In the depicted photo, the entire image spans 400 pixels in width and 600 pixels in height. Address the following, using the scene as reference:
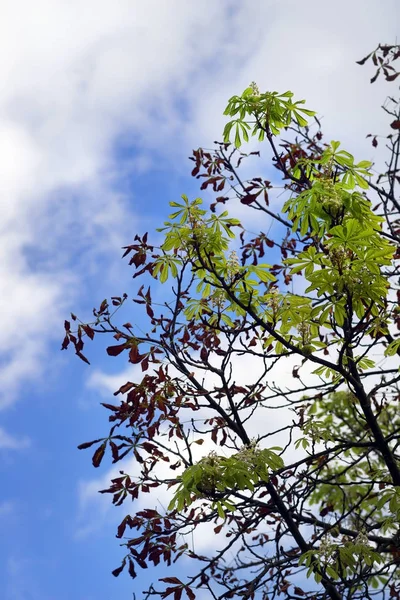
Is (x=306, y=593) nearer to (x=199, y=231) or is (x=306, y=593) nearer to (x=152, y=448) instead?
(x=152, y=448)

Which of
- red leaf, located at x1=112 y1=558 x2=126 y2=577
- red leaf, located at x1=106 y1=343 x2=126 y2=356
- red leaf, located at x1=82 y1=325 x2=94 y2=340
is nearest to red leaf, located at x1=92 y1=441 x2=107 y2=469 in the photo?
red leaf, located at x1=106 y1=343 x2=126 y2=356

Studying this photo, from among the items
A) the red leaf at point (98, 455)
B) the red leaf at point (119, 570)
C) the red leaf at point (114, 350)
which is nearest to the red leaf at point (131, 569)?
the red leaf at point (119, 570)

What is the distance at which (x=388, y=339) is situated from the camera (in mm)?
5660

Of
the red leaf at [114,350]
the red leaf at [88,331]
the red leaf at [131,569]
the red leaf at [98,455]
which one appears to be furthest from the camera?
the red leaf at [131,569]

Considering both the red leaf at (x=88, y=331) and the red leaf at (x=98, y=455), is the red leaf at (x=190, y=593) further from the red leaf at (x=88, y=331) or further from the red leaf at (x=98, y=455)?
the red leaf at (x=88, y=331)

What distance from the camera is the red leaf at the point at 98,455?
4238 millimetres

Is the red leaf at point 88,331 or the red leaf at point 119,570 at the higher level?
the red leaf at point 88,331

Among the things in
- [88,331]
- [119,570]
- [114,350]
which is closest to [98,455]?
[114,350]

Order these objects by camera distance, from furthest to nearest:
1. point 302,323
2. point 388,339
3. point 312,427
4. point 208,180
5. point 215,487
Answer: point 208,180 → point 388,339 → point 312,427 → point 302,323 → point 215,487

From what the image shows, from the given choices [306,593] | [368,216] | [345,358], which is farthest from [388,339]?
[306,593]

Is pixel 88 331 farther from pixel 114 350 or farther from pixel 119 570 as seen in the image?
pixel 119 570

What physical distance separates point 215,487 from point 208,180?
3.12 metres

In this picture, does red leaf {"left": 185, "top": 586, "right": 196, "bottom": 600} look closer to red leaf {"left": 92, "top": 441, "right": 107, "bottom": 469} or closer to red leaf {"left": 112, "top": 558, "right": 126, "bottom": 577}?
red leaf {"left": 112, "top": 558, "right": 126, "bottom": 577}

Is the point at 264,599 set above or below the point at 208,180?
below
